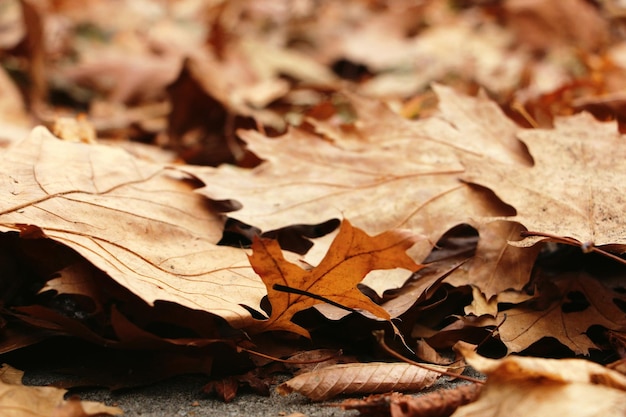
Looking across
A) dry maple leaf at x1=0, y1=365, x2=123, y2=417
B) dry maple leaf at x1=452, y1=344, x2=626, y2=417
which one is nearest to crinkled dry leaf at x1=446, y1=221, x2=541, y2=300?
dry maple leaf at x1=452, y1=344, x2=626, y2=417

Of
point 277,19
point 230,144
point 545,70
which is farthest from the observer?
point 277,19

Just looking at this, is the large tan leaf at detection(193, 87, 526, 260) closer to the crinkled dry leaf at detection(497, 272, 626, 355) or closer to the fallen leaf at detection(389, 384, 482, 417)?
the crinkled dry leaf at detection(497, 272, 626, 355)

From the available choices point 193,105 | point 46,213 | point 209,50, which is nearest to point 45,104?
point 193,105

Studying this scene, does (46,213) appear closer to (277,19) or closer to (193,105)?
(193,105)

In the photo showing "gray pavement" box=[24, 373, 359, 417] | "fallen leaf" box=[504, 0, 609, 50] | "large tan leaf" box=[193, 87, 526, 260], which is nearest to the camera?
"gray pavement" box=[24, 373, 359, 417]

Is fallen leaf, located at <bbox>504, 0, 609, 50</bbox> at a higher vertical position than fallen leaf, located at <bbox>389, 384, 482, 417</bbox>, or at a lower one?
lower

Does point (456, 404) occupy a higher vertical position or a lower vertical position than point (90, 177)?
lower
